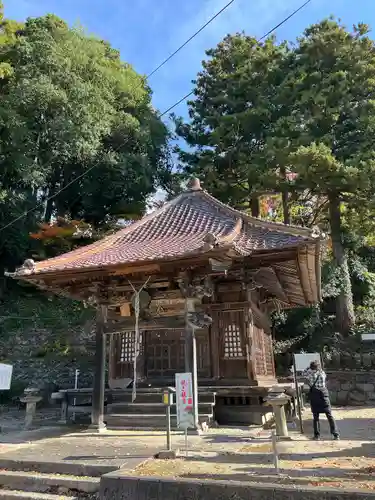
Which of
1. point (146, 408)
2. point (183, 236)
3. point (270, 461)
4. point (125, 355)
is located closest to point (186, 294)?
point (183, 236)

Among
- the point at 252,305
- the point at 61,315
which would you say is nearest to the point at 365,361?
the point at 252,305

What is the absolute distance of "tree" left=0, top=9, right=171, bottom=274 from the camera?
2416cm

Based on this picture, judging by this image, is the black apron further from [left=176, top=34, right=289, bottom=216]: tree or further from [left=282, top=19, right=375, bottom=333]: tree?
[left=176, top=34, right=289, bottom=216]: tree

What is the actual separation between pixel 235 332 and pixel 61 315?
17.2 metres

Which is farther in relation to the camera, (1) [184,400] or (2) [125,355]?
(2) [125,355]

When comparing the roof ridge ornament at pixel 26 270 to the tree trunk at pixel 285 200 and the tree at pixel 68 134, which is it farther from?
the tree at pixel 68 134

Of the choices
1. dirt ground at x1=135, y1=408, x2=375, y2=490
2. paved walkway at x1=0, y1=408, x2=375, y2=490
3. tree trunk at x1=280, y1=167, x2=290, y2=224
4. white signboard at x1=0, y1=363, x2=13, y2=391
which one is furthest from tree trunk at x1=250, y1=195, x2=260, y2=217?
white signboard at x1=0, y1=363, x2=13, y2=391

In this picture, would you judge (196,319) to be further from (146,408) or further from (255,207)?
(255,207)

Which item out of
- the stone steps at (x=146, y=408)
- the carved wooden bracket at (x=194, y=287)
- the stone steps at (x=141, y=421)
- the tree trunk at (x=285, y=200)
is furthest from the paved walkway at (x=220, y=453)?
the tree trunk at (x=285, y=200)

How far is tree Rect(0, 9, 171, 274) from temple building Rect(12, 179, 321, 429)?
51.6 ft

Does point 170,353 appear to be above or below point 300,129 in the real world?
below

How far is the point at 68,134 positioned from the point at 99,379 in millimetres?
18828

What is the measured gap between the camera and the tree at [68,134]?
951 inches

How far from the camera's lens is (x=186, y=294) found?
9.27 m
